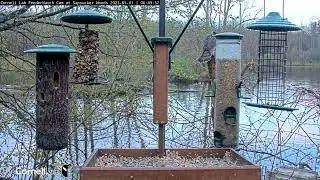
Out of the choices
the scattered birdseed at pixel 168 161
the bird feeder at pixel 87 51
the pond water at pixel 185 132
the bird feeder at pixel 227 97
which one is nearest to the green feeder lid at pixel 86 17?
the bird feeder at pixel 87 51

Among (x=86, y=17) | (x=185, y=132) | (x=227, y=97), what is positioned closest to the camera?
(x=86, y=17)

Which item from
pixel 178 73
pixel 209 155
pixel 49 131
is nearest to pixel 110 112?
pixel 178 73

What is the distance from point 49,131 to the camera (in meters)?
3.46

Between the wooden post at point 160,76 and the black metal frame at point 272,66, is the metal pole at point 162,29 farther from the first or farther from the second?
the black metal frame at point 272,66

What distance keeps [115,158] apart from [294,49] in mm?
3806

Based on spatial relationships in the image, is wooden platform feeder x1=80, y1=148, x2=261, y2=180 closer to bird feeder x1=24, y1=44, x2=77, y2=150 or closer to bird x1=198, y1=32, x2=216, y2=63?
bird feeder x1=24, y1=44, x2=77, y2=150

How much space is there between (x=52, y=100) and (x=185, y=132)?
286 centimetres

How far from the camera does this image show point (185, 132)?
6055mm

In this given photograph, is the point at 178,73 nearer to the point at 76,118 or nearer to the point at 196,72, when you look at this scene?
the point at 196,72

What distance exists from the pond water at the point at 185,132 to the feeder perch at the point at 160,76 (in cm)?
291

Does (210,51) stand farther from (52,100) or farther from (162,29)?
(162,29)

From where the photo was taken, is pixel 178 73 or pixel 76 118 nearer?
pixel 76 118

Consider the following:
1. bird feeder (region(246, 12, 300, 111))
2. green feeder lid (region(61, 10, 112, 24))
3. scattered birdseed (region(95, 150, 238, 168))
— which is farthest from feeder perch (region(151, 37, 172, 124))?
bird feeder (region(246, 12, 300, 111))

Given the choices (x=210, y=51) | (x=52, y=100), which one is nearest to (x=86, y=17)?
(x=52, y=100)
